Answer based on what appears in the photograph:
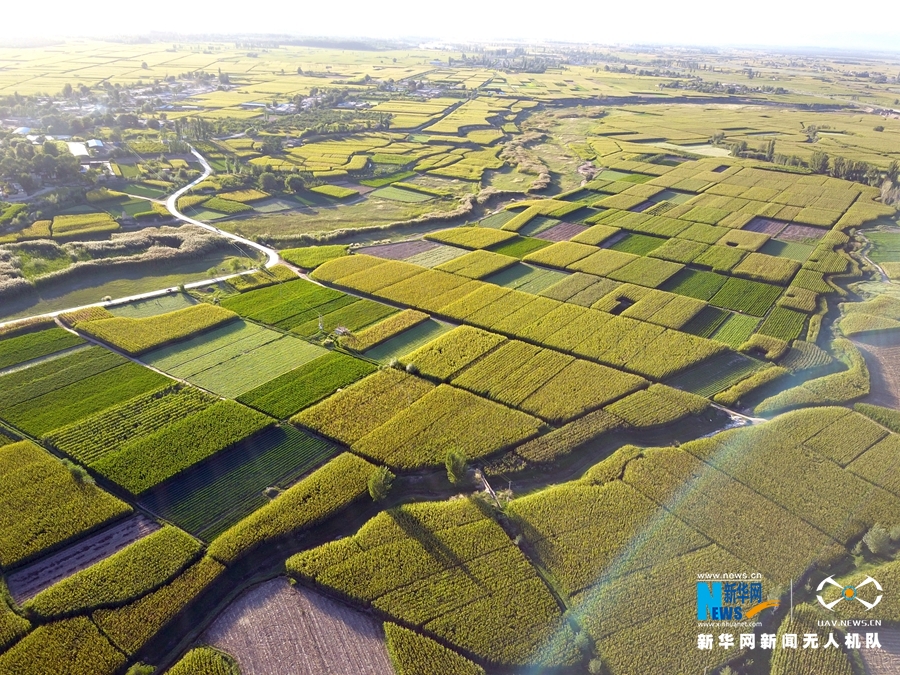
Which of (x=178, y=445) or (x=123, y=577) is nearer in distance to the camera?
(x=123, y=577)

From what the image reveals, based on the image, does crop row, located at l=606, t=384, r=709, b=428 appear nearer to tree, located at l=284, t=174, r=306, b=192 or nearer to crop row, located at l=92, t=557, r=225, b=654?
crop row, located at l=92, t=557, r=225, b=654

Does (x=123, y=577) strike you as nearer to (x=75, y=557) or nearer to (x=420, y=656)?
(x=75, y=557)

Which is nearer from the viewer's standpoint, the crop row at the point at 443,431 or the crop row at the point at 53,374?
the crop row at the point at 443,431

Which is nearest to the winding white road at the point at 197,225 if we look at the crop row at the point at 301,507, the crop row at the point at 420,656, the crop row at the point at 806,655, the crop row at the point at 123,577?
the crop row at the point at 123,577

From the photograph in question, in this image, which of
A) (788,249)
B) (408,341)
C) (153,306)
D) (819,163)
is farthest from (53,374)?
(819,163)

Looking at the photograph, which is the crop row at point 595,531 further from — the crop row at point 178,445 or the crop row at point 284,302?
the crop row at point 284,302

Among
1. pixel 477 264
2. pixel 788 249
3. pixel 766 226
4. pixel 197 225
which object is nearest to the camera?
pixel 477 264

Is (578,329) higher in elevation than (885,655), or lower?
higher
